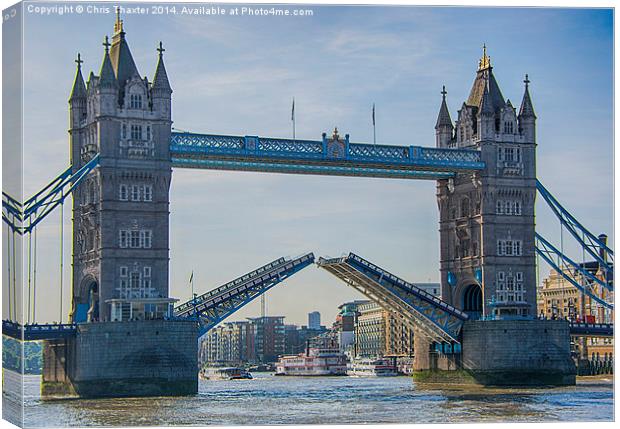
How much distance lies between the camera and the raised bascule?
60.1 m

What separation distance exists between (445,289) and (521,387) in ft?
27.5

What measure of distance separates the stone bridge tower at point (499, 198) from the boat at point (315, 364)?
54336 mm

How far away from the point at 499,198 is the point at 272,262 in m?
12.3

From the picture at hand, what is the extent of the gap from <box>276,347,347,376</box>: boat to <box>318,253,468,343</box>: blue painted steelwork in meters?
53.7

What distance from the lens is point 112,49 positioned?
60.8 m

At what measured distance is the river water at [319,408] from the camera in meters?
48.0

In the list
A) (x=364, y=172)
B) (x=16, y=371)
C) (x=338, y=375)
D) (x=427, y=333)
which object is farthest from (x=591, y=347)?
(x=16, y=371)

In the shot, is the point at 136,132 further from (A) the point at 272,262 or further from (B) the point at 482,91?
(B) the point at 482,91

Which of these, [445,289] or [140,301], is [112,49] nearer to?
[140,301]

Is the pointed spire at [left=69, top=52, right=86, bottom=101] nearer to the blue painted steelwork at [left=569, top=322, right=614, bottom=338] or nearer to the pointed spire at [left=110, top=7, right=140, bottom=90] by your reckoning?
the pointed spire at [left=110, top=7, right=140, bottom=90]

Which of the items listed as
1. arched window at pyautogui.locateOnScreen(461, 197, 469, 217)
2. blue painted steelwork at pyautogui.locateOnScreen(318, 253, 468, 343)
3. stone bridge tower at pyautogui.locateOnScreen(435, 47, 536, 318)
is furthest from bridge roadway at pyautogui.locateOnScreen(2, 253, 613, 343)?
arched window at pyautogui.locateOnScreen(461, 197, 469, 217)

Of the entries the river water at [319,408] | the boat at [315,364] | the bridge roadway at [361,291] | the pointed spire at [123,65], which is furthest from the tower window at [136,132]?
the boat at [315,364]

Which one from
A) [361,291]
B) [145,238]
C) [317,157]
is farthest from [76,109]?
[361,291]

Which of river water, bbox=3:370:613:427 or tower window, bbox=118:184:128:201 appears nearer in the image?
river water, bbox=3:370:613:427
